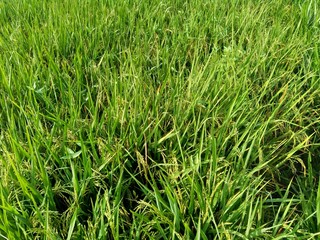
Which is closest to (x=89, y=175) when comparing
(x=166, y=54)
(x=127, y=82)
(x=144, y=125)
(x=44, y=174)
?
(x=44, y=174)

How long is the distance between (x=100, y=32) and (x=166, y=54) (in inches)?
12.7

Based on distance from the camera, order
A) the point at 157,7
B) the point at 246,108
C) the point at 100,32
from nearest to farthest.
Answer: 1. the point at 246,108
2. the point at 100,32
3. the point at 157,7

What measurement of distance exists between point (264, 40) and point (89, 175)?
0.90 metres

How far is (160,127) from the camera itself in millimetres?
1146

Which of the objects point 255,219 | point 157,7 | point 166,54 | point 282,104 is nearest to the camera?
point 255,219

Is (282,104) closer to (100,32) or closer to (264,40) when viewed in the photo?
(264,40)

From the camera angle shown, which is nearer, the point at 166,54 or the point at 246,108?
the point at 246,108

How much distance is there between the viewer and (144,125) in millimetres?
1133

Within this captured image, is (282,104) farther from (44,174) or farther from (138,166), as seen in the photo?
(44,174)

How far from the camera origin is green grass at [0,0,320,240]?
2.99 ft

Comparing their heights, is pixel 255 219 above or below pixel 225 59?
below

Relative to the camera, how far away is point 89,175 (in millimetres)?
988

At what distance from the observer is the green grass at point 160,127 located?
2.99 ft

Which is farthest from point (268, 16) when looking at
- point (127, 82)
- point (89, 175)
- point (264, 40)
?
point (89, 175)
